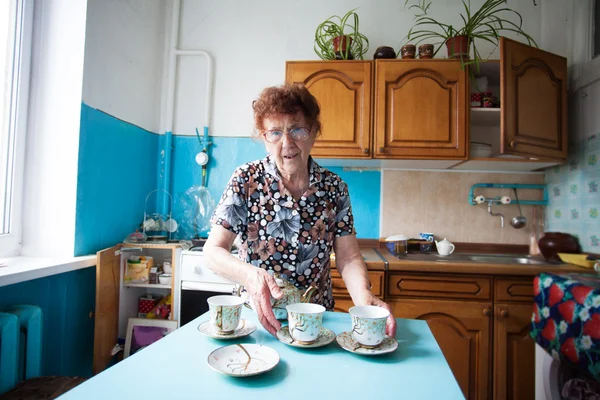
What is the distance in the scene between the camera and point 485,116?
214cm

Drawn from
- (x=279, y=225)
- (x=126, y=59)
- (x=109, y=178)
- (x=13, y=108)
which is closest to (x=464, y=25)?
(x=279, y=225)

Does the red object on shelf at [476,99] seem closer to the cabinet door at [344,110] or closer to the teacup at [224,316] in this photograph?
the cabinet door at [344,110]

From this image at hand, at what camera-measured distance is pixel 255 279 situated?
798 mm

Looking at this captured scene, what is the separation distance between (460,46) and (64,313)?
102 inches

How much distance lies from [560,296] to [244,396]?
1327mm

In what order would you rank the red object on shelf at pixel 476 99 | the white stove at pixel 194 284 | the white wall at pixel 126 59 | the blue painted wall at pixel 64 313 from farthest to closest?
the red object on shelf at pixel 476 99
the white stove at pixel 194 284
the white wall at pixel 126 59
the blue painted wall at pixel 64 313

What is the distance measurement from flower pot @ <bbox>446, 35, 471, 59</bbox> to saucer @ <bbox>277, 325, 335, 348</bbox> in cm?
187

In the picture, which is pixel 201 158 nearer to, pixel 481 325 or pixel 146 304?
pixel 146 304

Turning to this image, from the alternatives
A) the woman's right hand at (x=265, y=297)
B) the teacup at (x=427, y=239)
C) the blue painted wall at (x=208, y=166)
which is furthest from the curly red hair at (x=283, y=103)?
the teacup at (x=427, y=239)

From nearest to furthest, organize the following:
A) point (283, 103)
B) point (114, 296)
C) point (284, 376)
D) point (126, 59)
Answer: point (284, 376)
point (283, 103)
point (114, 296)
point (126, 59)

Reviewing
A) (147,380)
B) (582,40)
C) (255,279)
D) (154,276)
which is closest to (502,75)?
(582,40)

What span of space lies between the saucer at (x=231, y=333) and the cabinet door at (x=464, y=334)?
3.83 feet

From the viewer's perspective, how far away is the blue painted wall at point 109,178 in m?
1.79

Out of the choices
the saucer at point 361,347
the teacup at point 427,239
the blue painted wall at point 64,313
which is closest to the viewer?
the saucer at point 361,347
